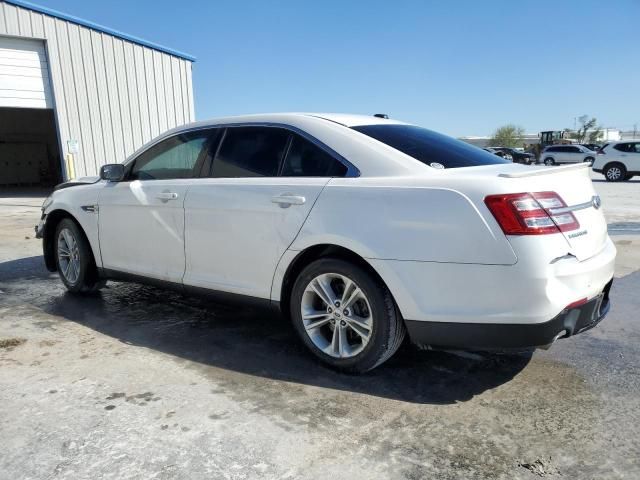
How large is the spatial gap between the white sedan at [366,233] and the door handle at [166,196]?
0.09 feet

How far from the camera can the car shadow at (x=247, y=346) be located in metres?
3.03

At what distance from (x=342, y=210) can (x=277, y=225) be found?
1.61 feet

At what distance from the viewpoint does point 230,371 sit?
323 cm

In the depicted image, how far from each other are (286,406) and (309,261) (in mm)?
903

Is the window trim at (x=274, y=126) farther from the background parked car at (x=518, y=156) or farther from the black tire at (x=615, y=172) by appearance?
the background parked car at (x=518, y=156)

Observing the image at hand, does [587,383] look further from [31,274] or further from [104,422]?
[31,274]

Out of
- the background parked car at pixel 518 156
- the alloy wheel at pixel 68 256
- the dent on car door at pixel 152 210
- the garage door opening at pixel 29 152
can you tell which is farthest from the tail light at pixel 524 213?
the background parked car at pixel 518 156

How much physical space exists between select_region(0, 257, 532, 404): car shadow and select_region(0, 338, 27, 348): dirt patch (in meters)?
0.48

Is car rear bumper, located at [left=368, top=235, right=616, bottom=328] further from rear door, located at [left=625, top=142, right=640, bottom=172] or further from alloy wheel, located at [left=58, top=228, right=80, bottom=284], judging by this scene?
rear door, located at [left=625, top=142, right=640, bottom=172]

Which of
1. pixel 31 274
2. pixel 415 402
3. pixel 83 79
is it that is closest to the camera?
pixel 415 402

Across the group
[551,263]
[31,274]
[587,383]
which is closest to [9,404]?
[551,263]

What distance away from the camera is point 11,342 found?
12.3 feet

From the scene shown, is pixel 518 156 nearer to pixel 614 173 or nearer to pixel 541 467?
pixel 614 173

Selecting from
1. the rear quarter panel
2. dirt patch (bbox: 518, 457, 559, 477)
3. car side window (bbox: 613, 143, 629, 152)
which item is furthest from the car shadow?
car side window (bbox: 613, 143, 629, 152)
